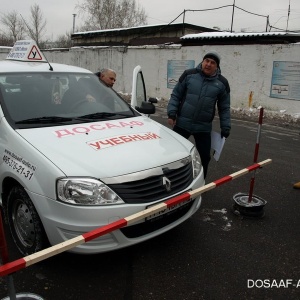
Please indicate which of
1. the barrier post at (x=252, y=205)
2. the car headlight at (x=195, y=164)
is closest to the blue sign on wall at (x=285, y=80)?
the barrier post at (x=252, y=205)

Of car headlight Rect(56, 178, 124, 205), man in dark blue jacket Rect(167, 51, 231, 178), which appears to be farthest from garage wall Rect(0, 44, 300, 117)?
car headlight Rect(56, 178, 124, 205)

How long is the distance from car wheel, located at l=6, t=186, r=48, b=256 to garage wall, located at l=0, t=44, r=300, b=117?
10.6 m

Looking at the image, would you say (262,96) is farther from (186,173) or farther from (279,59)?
(186,173)

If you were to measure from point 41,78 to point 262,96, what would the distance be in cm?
1020

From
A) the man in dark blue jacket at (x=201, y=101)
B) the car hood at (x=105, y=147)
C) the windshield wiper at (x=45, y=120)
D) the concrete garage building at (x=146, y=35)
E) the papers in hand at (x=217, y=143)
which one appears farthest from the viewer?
the concrete garage building at (x=146, y=35)

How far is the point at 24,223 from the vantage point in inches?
111

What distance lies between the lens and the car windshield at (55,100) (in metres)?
3.21

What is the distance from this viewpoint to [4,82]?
3414mm

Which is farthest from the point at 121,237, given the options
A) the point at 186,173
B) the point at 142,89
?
the point at 142,89

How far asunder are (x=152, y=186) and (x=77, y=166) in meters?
0.62

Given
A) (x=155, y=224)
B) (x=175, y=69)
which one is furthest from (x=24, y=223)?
(x=175, y=69)

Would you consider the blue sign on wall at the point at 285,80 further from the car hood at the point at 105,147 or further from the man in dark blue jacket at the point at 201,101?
the car hood at the point at 105,147

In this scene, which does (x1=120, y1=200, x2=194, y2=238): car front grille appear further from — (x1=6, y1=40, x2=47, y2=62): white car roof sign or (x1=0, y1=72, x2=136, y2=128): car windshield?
(x1=6, y1=40, x2=47, y2=62): white car roof sign

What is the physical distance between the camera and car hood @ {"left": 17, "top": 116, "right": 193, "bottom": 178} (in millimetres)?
2586
